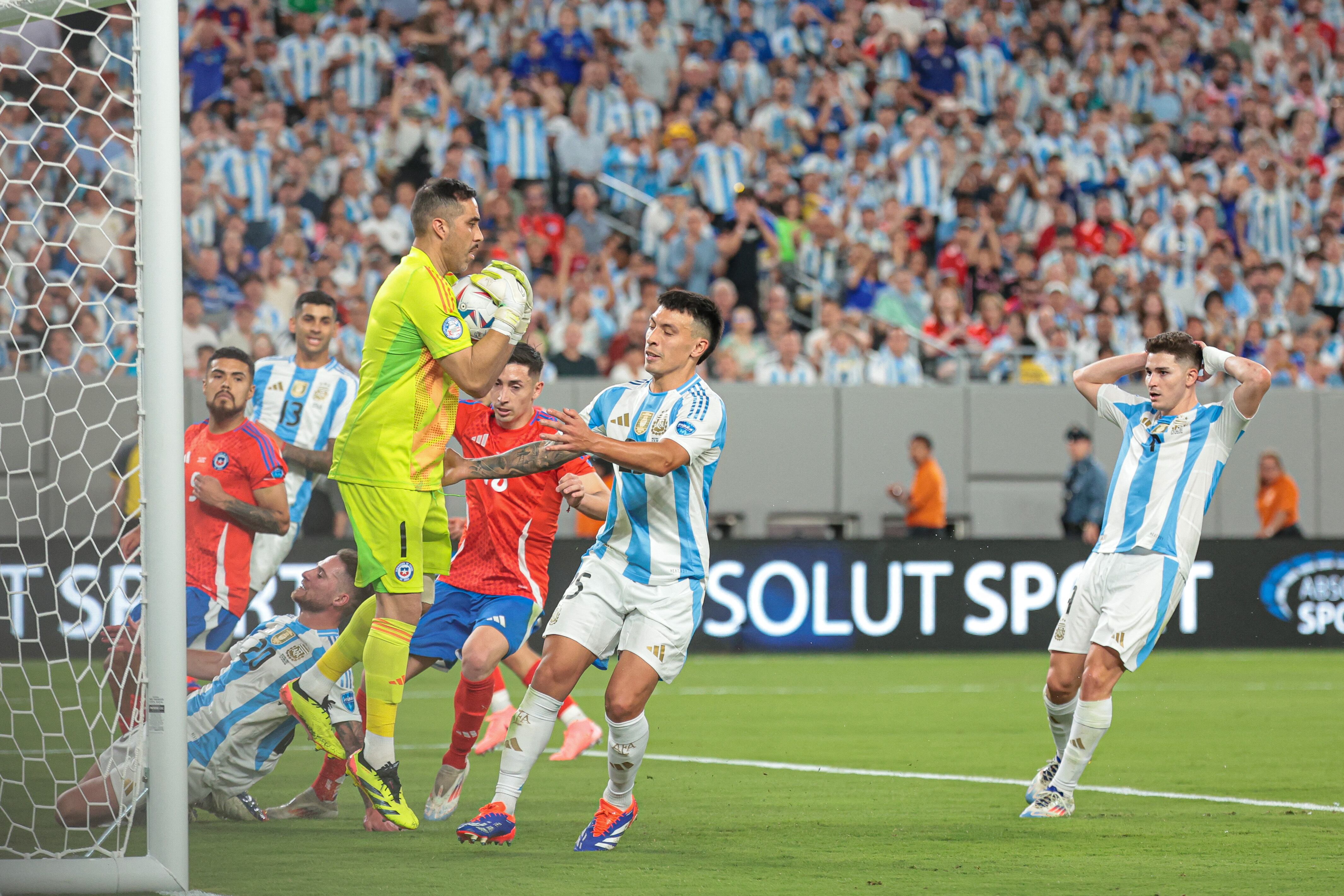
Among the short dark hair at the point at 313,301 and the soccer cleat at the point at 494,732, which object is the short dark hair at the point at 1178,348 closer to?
the soccer cleat at the point at 494,732

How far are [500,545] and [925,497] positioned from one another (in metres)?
9.23

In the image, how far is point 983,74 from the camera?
20.4m

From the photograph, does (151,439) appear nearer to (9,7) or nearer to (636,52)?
(9,7)

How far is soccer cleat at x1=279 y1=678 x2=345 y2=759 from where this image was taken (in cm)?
596

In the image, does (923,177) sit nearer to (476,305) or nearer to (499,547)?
(499,547)

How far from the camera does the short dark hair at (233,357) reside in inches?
280

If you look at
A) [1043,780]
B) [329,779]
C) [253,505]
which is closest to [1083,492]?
[1043,780]

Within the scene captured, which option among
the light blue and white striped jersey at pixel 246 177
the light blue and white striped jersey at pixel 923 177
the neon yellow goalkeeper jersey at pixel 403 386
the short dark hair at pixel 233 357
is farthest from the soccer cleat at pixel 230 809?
the light blue and white striped jersey at pixel 923 177

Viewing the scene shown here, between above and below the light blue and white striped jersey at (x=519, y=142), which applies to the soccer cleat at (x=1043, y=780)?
below

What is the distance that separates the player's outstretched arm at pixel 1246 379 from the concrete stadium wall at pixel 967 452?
8.70m

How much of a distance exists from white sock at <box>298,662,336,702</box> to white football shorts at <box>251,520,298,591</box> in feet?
8.75

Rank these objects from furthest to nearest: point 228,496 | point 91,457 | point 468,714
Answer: point 91,457 → point 228,496 → point 468,714

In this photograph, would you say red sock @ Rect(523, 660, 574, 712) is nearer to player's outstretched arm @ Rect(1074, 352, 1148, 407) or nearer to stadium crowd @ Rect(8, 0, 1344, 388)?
player's outstretched arm @ Rect(1074, 352, 1148, 407)

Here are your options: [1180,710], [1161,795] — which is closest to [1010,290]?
[1180,710]
